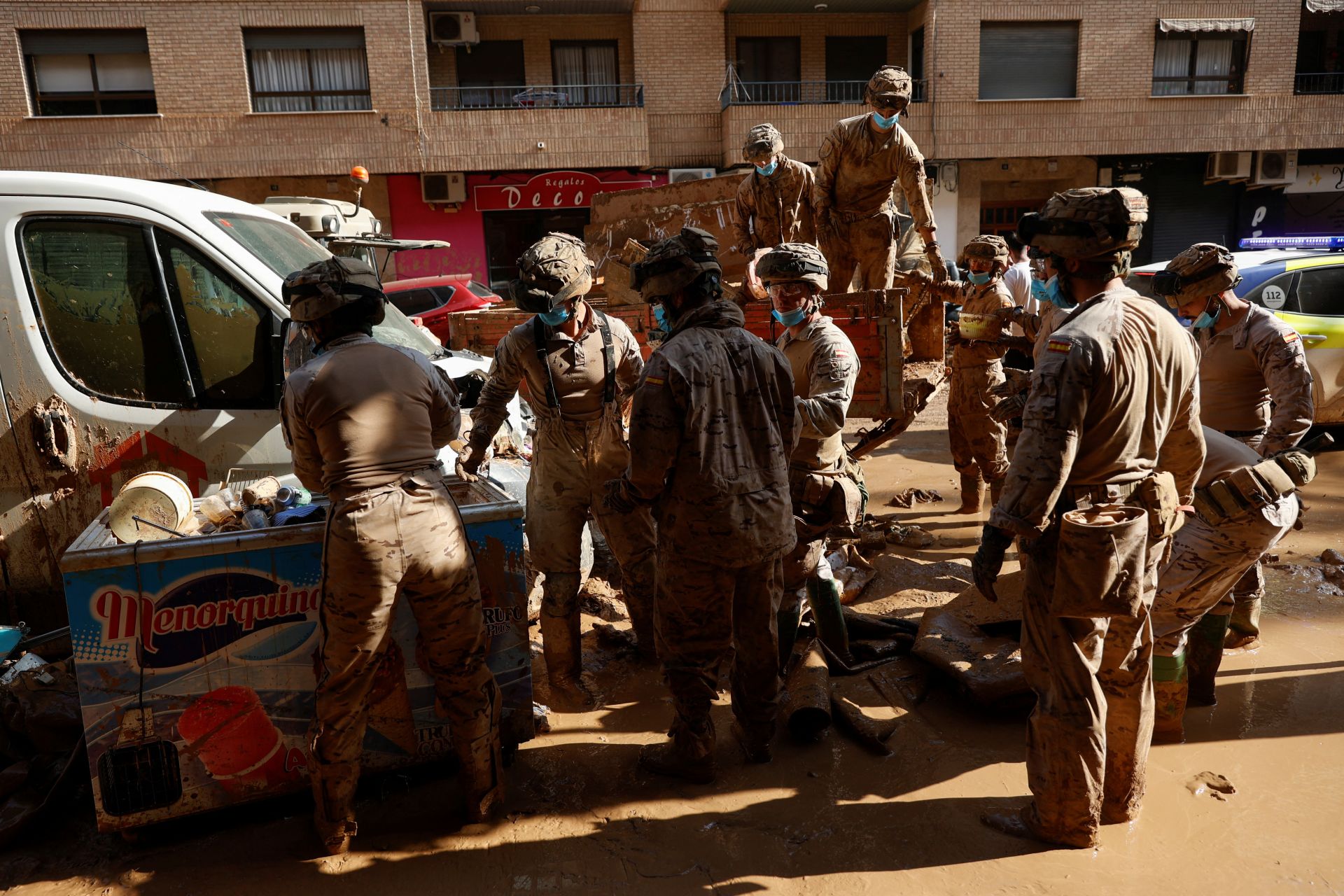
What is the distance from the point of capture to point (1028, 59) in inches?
744

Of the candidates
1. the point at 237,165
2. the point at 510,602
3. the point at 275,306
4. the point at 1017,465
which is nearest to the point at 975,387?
the point at 1017,465

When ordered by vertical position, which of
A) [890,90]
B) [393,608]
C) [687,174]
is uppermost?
[687,174]

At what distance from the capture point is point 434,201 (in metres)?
18.5

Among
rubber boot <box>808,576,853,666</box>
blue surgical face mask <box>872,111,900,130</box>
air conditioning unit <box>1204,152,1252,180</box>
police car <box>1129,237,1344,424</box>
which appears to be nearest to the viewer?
rubber boot <box>808,576,853,666</box>

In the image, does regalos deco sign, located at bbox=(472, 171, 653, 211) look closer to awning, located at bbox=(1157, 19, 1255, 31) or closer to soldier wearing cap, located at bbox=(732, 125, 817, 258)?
awning, located at bbox=(1157, 19, 1255, 31)

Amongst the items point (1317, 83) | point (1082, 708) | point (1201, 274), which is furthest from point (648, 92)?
point (1082, 708)

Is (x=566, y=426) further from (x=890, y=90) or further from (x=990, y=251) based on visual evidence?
(x=990, y=251)

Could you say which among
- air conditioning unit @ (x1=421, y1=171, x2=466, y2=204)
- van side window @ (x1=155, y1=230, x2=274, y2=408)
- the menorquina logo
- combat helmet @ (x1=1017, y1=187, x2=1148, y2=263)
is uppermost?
air conditioning unit @ (x1=421, y1=171, x2=466, y2=204)

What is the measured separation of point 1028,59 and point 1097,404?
1923 cm

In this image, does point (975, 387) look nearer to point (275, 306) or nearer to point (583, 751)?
point (583, 751)

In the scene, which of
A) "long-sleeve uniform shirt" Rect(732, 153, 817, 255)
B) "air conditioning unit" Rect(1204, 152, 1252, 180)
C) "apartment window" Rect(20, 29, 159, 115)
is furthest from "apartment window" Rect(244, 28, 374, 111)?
"air conditioning unit" Rect(1204, 152, 1252, 180)

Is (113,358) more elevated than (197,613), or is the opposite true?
(113,358)

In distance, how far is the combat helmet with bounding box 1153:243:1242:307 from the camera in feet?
14.2

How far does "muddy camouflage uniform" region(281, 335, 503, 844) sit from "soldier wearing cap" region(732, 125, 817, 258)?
13.7 ft
